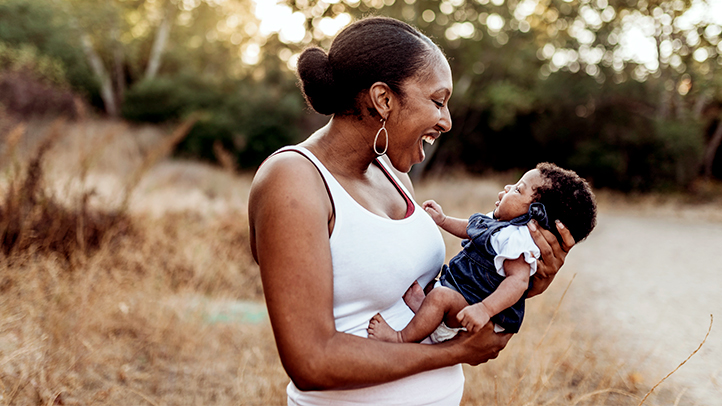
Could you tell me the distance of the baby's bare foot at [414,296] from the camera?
65.8 inches

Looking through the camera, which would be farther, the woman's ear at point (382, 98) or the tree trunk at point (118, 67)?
the tree trunk at point (118, 67)

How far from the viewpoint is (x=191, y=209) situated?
6.86m

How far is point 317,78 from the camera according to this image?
1.65 meters

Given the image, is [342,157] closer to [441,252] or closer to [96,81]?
[441,252]

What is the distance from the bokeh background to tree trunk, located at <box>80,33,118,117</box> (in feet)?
0.48

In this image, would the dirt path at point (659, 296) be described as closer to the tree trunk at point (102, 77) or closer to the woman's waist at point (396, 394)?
the woman's waist at point (396, 394)

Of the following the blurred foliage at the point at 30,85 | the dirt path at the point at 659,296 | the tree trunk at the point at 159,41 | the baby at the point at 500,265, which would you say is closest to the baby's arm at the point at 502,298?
the baby at the point at 500,265

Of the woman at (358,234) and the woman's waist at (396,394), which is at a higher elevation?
the woman at (358,234)

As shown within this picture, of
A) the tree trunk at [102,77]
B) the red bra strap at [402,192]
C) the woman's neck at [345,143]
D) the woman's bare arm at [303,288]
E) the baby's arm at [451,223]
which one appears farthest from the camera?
the tree trunk at [102,77]

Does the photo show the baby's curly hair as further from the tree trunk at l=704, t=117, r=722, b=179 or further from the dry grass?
the tree trunk at l=704, t=117, r=722, b=179

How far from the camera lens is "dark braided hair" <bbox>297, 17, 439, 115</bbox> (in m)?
1.58

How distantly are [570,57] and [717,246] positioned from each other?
28.6 ft

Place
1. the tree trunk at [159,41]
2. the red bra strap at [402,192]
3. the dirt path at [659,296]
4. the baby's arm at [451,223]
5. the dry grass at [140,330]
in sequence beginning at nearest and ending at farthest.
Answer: the red bra strap at [402,192]
the baby's arm at [451,223]
the dry grass at [140,330]
the dirt path at [659,296]
the tree trunk at [159,41]

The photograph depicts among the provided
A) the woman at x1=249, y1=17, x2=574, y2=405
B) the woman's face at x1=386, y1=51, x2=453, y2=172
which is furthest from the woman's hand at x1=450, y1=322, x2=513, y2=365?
the woman's face at x1=386, y1=51, x2=453, y2=172
